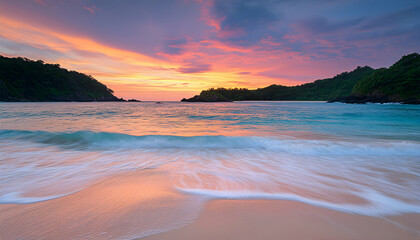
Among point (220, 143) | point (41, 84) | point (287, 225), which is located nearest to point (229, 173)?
point (287, 225)

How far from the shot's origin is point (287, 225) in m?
1.73

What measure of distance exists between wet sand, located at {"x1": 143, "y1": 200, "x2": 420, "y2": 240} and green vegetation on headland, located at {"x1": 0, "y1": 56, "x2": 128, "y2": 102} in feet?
289

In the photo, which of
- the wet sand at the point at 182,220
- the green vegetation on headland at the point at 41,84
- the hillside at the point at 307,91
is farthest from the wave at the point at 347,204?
the hillside at the point at 307,91

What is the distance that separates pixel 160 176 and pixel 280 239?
221 cm

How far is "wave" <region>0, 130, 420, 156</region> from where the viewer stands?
5.34 meters

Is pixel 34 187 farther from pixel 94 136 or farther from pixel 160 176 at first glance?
pixel 94 136

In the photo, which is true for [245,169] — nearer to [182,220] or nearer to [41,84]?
[182,220]

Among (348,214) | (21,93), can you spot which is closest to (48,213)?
(348,214)

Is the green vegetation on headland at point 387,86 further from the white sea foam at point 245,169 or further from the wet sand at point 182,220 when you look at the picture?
the wet sand at point 182,220

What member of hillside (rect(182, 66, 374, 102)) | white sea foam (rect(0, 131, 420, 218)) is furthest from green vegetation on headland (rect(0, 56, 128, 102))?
white sea foam (rect(0, 131, 420, 218))

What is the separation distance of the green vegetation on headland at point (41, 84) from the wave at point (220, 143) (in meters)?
80.5

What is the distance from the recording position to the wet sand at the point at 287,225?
1.57 m

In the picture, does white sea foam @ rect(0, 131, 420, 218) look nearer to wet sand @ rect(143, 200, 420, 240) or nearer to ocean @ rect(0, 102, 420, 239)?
ocean @ rect(0, 102, 420, 239)

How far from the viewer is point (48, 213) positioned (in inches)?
75.3
